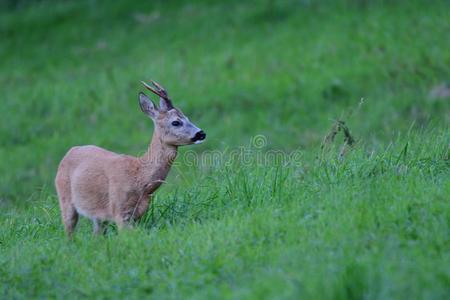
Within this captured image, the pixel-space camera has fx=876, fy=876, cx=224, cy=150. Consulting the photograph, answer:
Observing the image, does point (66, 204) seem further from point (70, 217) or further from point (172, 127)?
point (172, 127)

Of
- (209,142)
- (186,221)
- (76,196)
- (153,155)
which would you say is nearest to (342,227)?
(186,221)

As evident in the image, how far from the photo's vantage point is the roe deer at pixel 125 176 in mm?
7852

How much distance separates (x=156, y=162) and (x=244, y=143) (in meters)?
6.64

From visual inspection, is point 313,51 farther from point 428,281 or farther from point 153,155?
point 428,281

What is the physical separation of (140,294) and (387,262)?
1.71 meters

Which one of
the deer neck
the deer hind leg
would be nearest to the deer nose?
the deer neck

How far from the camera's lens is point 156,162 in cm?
808

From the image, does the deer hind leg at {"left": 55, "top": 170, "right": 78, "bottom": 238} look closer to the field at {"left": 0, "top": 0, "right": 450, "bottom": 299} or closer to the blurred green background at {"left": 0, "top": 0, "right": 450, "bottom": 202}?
the field at {"left": 0, "top": 0, "right": 450, "bottom": 299}

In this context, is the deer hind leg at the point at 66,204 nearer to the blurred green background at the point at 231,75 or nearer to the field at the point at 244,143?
the field at the point at 244,143

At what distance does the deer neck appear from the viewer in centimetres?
798

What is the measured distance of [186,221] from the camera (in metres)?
7.41

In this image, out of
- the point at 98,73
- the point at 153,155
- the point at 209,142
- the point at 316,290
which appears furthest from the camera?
the point at 98,73

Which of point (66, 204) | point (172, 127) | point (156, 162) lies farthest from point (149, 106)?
point (66, 204)

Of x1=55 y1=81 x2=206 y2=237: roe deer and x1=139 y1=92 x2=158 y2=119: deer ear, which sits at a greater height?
x1=139 y1=92 x2=158 y2=119: deer ear
